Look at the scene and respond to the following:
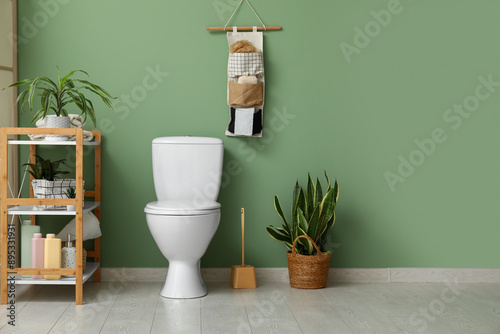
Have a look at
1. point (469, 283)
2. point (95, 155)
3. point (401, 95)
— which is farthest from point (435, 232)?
point (95, 155)

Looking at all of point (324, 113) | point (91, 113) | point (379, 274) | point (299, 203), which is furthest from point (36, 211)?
point (379, 274)

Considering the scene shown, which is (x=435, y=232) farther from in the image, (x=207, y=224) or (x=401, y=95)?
(x=207, y=224)

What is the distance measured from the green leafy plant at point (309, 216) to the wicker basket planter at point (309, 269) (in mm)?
62

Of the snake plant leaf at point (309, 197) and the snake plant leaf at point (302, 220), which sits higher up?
the snake plant leaf at point (309, 197)

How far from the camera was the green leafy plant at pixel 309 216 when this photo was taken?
3.16 metres

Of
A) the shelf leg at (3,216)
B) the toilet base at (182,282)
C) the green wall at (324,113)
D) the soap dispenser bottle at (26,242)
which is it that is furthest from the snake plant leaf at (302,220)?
the shelf leg at (3,216)

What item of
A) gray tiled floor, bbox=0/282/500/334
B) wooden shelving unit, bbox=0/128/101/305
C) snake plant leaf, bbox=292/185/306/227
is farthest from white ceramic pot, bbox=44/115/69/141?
snake plant leaf, bbox=292/185/306/227

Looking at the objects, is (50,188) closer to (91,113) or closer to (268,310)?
(91,113)

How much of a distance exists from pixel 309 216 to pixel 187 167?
2.38 feet

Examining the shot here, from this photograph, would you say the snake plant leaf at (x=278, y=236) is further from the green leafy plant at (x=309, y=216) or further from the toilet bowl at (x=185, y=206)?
the toilet bowl at (x=185, y=206)

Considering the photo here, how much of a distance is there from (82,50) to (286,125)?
48.9 inches

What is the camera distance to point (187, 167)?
3184mm

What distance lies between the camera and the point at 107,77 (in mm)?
3322

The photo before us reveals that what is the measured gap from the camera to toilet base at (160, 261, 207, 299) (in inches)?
117
